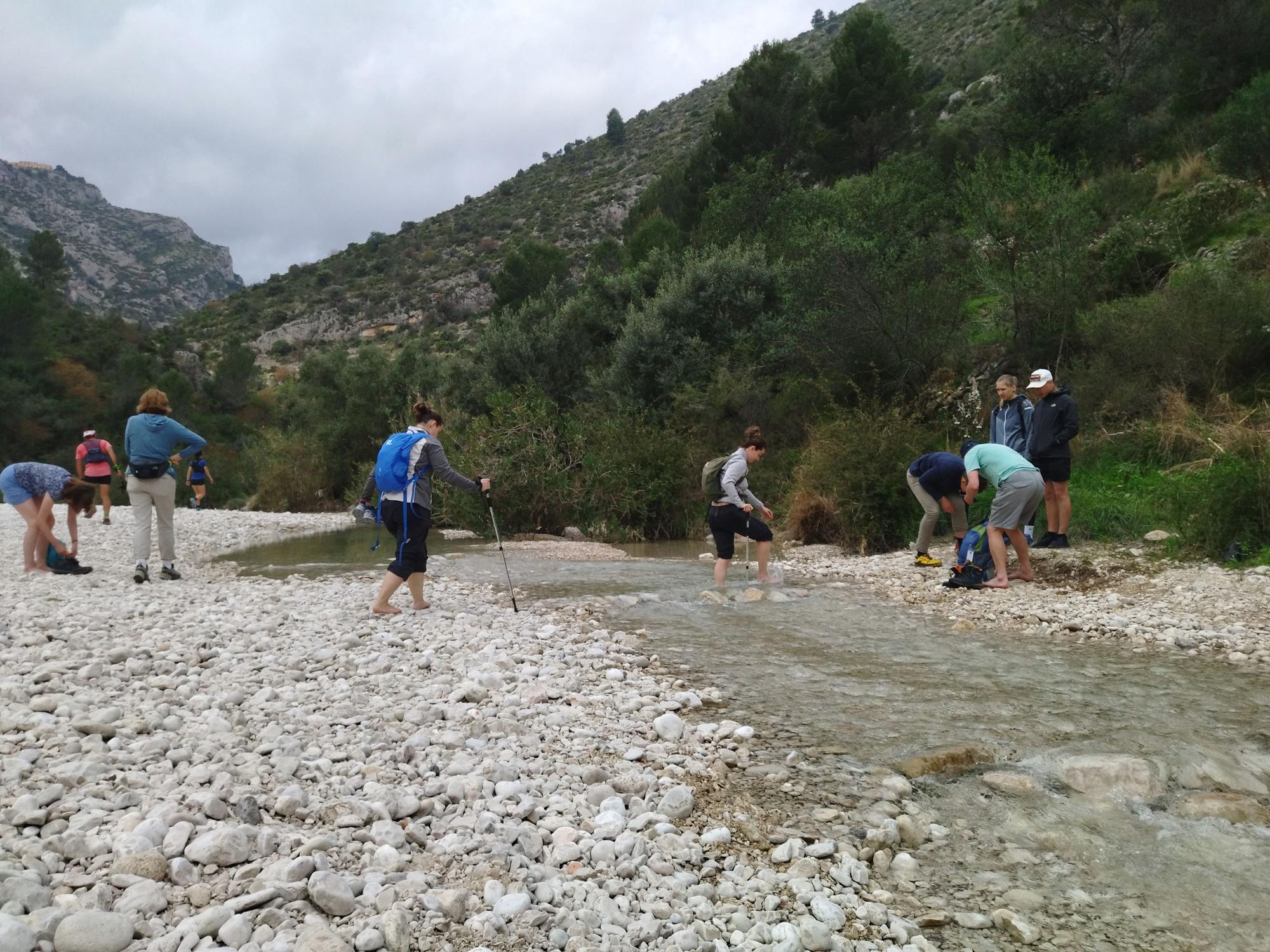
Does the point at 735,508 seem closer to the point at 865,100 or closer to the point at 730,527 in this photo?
the point at 730,527

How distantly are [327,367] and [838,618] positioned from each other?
106ft

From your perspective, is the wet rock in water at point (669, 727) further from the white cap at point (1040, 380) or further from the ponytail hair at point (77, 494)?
the ponytail hair at point (77, 494)

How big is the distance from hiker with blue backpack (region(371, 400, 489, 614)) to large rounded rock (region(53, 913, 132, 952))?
17.4 feet

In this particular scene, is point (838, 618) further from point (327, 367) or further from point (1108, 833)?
point (327, 367)

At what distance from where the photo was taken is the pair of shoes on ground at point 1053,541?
387 inches

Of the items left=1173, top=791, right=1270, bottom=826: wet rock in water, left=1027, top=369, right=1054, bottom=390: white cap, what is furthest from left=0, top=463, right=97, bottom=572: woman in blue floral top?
left=1027, top=369, right=1054, bottom=390: white cap

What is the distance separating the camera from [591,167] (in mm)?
77562

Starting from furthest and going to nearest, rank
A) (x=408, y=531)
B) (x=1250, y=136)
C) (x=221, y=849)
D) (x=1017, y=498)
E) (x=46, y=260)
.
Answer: (x=46, y=260), (x=1250, y=136), (x=1017, y=498), (x=408, y=531), (x=221, y=849)

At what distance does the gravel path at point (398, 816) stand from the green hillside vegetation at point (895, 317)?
25.7ft

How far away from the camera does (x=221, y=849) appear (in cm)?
293

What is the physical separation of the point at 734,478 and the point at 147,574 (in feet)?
25.5

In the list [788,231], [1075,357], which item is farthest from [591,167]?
[1075,357]

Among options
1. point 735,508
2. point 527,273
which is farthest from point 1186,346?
point 527,273

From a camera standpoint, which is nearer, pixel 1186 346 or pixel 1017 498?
pixel 1017 498
